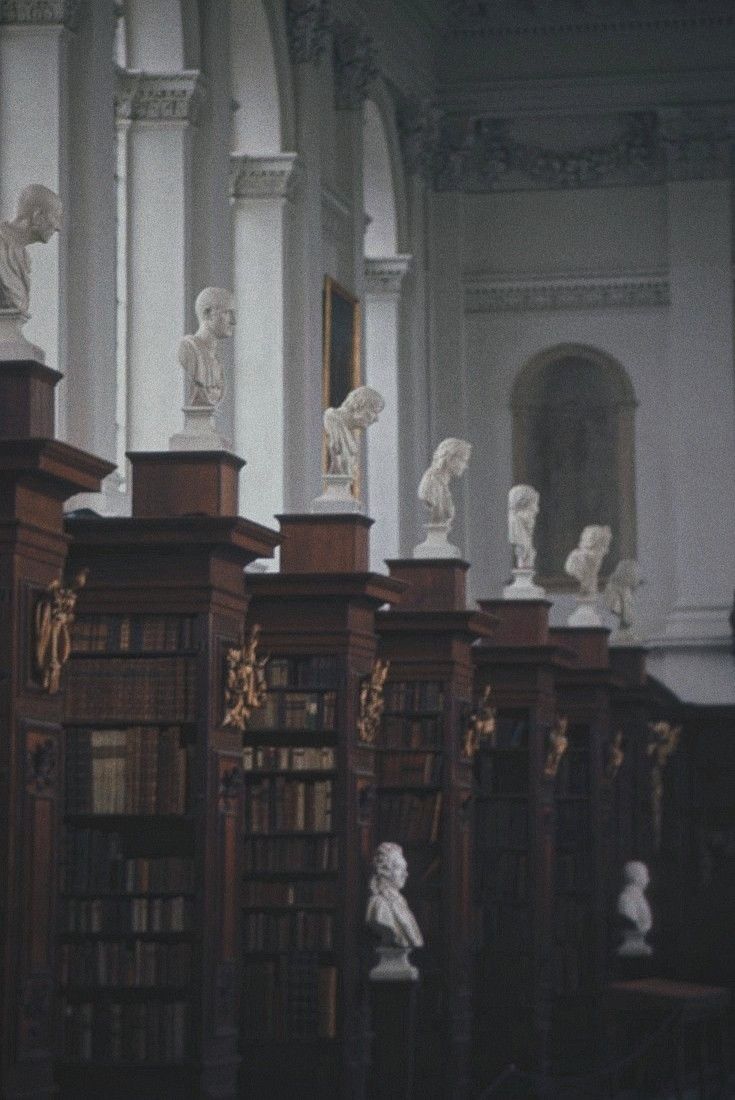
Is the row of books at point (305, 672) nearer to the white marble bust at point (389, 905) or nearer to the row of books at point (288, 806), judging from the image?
the row of books at point (288, 806)

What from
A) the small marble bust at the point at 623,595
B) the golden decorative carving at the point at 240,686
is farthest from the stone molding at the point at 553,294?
the golden decorative carving at the point at 240,686

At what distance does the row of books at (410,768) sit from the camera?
16625 millimetres

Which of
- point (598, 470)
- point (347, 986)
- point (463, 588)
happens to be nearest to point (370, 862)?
point (347, 986)

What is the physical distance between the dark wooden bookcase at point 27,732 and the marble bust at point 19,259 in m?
0.18

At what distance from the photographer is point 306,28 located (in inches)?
814

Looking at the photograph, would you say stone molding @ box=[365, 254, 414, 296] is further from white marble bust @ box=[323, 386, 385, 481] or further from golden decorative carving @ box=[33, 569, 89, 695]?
golden decorative carving @ box=[33, 569, 89, 695]

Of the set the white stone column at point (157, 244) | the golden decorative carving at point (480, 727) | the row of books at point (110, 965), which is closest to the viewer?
the row of books at point (110, 965)

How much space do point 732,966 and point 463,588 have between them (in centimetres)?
749

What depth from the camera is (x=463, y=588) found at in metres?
17.0

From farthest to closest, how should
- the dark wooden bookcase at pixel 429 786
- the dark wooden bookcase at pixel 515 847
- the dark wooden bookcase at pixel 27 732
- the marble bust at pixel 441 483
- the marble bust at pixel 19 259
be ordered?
the dark wooden bookcase at pixel 515 847, the marble bust at pixel 441 483, the dark wooden bookcase at pixel 429 786, the marble bust at pixel 19 259, the dark wooden bookcase at pixel 27 732

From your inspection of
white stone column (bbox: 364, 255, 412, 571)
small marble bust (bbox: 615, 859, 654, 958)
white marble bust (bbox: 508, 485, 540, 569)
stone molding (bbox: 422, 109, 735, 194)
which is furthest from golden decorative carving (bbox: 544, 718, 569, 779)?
stone molding (bbox: 422, 109, 735, 194)

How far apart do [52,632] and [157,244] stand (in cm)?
702

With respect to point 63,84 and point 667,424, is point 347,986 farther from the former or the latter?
point 667,424

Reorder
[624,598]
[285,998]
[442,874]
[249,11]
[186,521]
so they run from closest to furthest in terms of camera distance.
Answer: [186,521] < [285,998] < [442,874] < [249,11] < [624,598]
